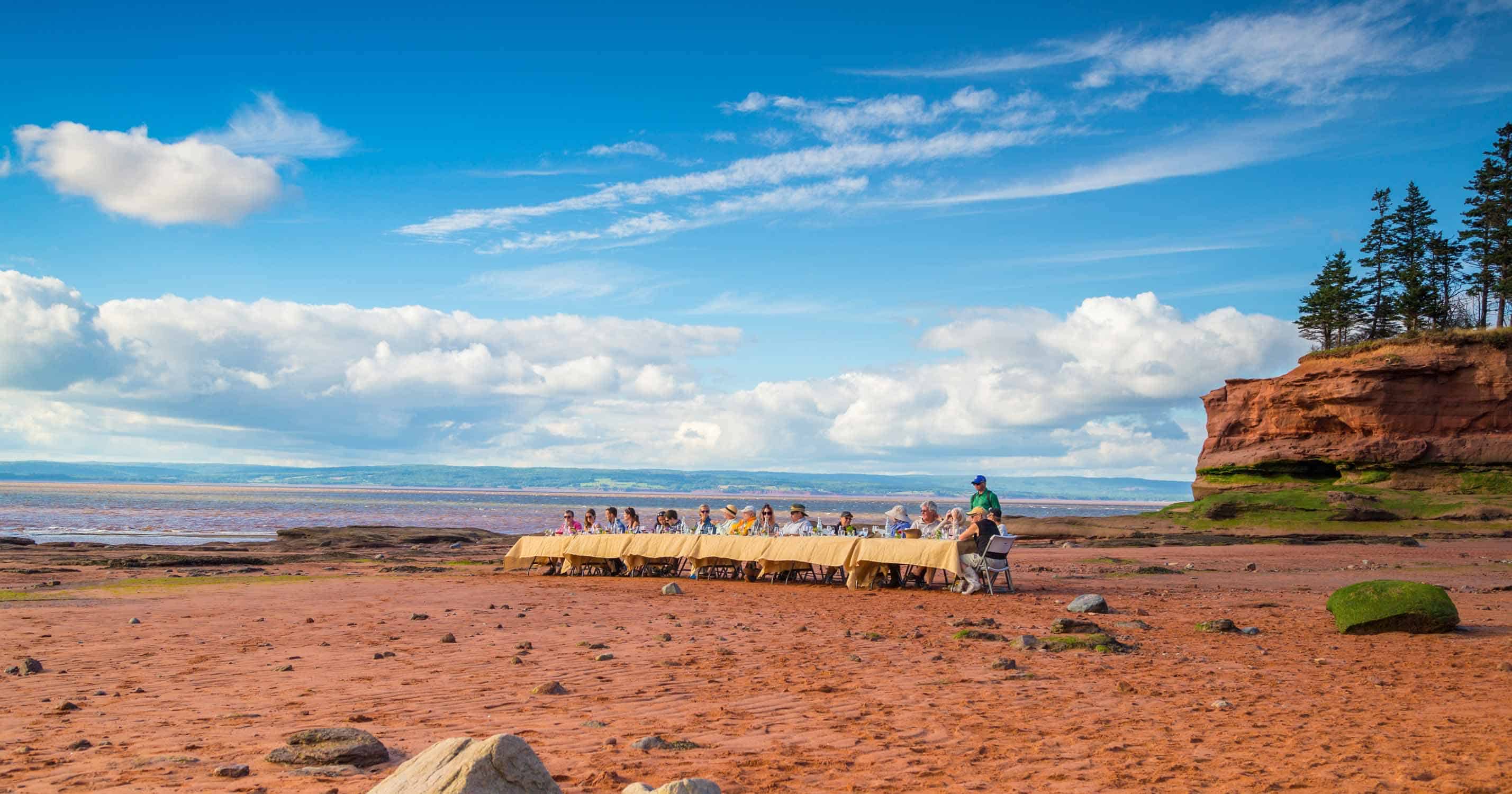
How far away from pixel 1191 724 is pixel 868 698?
2269mm

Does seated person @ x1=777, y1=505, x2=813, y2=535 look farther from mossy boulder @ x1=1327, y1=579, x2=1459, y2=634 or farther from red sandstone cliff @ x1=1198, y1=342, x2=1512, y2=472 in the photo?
red sandstone cliff @ x1=1198, y1=342, x2=1512, y2=472

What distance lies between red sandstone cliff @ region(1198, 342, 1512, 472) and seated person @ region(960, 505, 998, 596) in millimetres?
31869

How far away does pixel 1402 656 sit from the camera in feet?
29.9

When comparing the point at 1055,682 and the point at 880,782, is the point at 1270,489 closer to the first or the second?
the point at 1055,682

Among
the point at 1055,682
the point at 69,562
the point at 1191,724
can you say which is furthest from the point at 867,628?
the point at 69,562

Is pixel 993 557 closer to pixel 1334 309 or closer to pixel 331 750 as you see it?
pixel 331 750

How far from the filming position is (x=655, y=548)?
19.8 metres

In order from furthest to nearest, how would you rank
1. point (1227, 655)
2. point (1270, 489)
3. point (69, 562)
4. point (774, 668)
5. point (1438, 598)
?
1. point (1270, 489)
2. point (69, 562)
3. point (1438, 598)
4. point (1227, 655)
5. point (774, 668)

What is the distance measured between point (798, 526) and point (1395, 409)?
1273 inches

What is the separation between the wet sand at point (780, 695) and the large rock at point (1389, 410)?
92.9 ft

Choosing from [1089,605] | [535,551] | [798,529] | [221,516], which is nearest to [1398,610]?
[1089,605]

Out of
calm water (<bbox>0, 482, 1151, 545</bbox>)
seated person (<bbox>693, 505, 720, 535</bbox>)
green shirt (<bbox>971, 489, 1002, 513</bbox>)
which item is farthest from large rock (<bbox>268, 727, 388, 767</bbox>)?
calm water (<bbox>0, 482, 1151, 545</bbox>)

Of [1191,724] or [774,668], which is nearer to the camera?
[1191,724]

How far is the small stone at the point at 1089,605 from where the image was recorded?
12797mm
